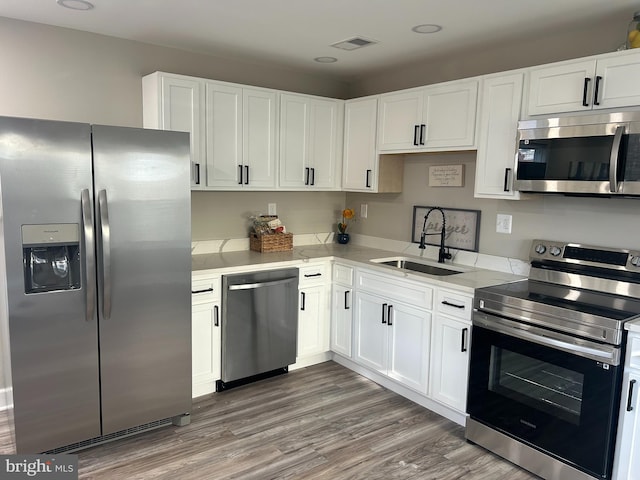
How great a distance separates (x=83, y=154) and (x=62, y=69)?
42.5 inches

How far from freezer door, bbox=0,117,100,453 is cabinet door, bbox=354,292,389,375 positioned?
1.86 metres

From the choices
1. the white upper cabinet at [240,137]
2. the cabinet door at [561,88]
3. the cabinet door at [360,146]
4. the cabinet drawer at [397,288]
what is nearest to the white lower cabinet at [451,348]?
the cabinet drawer at [397,288]

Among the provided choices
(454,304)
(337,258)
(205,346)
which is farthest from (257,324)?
(454,304)

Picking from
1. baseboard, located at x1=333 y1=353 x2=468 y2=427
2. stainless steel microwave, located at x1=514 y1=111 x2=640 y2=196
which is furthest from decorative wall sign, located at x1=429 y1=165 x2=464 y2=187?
baseboard, located at x1=333 y1=353 x2=468 y2=427

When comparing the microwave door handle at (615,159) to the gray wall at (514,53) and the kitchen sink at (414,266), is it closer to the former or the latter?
the gray wall at (514,53)

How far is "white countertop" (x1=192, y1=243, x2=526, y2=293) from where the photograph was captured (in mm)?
3027

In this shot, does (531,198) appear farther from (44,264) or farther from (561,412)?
(44,264)

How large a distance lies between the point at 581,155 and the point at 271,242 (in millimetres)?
2314

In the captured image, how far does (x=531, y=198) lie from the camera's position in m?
3.03

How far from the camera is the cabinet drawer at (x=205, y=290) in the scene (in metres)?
3.16

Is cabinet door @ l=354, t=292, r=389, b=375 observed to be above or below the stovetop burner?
below

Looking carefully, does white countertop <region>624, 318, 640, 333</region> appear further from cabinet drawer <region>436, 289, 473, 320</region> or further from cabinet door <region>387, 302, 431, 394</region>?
cabinet door <region>387, 302, 431, 394</region>

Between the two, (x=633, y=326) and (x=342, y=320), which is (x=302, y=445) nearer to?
(x=342, y=320)

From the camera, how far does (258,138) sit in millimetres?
3678
